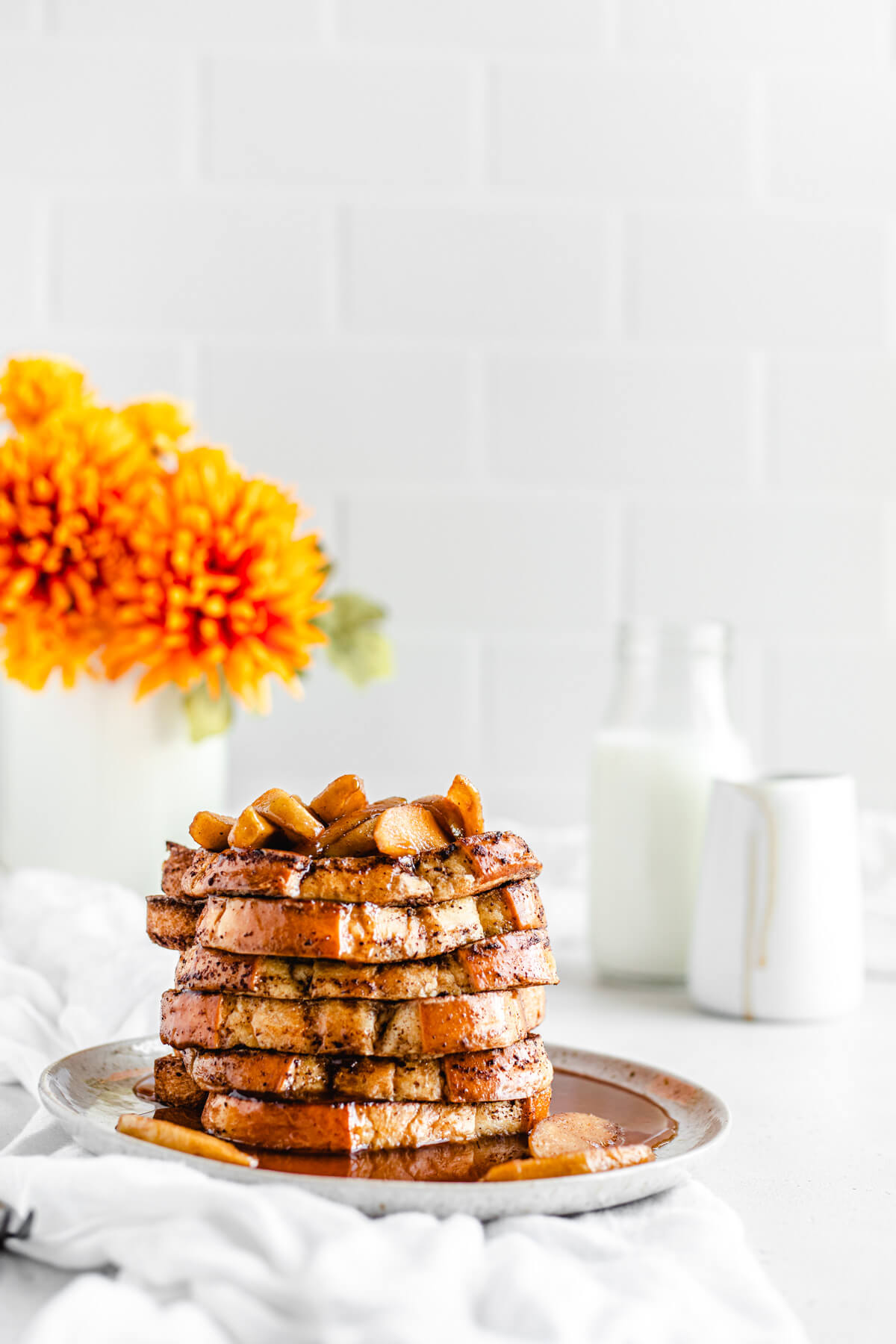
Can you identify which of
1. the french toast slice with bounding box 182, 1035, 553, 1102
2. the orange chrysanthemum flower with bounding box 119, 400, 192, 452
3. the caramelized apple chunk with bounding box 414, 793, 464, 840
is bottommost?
the french toast slice with bounding box 182, 1035, 553, 1102

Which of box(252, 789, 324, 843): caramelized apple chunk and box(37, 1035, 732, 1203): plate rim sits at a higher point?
box(252, 789, 324, 843): caramelized apple chunk

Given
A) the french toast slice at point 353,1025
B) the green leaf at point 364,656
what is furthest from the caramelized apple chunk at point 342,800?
the green leaf at point 364,656

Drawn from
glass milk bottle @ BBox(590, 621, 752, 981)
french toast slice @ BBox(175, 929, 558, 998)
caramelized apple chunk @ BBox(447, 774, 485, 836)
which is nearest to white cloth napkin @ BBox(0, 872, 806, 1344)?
french toast slice @ BBox(175, 929, 558, 998)

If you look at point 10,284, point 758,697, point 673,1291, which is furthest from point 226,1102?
point 10,284

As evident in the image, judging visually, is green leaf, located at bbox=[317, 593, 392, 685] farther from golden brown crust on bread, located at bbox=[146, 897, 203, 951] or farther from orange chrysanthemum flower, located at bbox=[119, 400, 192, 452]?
golden brown crust on bread, located at bbox=[146, 897, 203, 951]

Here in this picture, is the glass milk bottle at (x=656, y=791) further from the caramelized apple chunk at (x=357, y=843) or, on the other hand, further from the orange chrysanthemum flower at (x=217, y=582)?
the caramelized apple chunk at (x=357, y=843)
